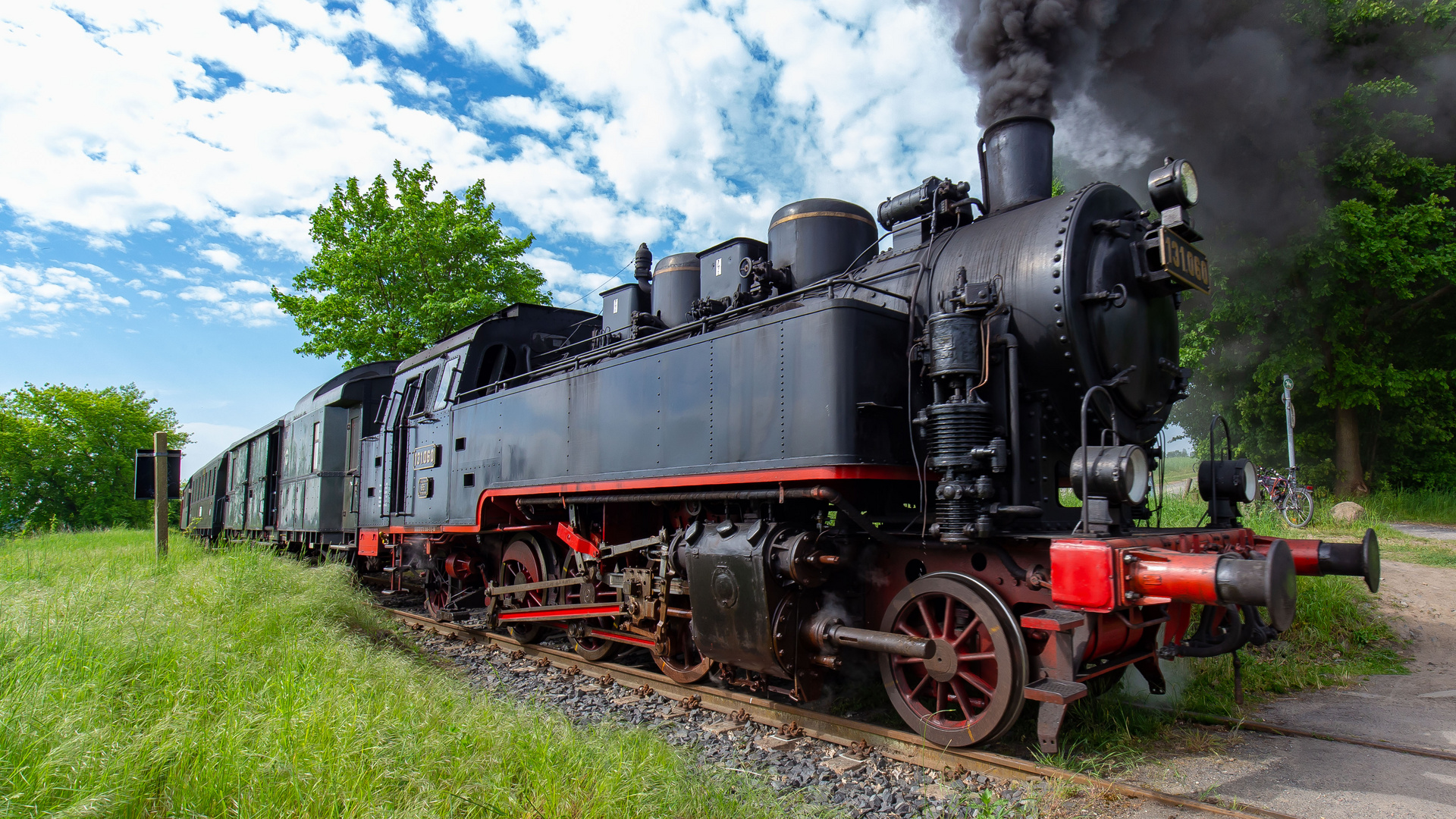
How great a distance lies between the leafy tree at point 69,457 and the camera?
3622 cm

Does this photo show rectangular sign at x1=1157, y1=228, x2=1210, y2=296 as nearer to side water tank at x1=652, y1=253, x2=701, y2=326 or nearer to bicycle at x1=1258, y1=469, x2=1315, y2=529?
side water tank at x1=652, y1=253, x2=701, y2=326

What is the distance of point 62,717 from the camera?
3.04 m

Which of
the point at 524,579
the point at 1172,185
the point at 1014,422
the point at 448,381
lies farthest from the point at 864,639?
the point at 448,381

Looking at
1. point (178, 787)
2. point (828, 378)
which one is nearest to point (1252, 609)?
point (828, 378)

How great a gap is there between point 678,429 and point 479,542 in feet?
13.8

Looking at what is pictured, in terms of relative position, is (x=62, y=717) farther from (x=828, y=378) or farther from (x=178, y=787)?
(x=828, y=378)

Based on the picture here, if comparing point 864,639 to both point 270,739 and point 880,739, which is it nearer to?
point 880,739

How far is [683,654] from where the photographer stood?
A: 19.0 feet

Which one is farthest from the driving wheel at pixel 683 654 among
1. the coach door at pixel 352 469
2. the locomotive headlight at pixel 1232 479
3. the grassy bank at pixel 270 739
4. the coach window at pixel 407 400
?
the coach door at pixel 352 469

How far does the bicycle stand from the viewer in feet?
39.1

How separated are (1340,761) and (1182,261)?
2798mm

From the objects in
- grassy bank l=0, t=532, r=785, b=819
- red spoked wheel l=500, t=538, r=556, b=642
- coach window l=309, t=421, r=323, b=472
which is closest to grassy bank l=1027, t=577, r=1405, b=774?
grassy bank l=0, t=532, r=785, b=819

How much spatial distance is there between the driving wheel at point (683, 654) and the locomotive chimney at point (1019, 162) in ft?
11.8

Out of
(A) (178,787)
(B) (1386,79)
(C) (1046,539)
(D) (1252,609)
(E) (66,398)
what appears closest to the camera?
(A) (178,787)
